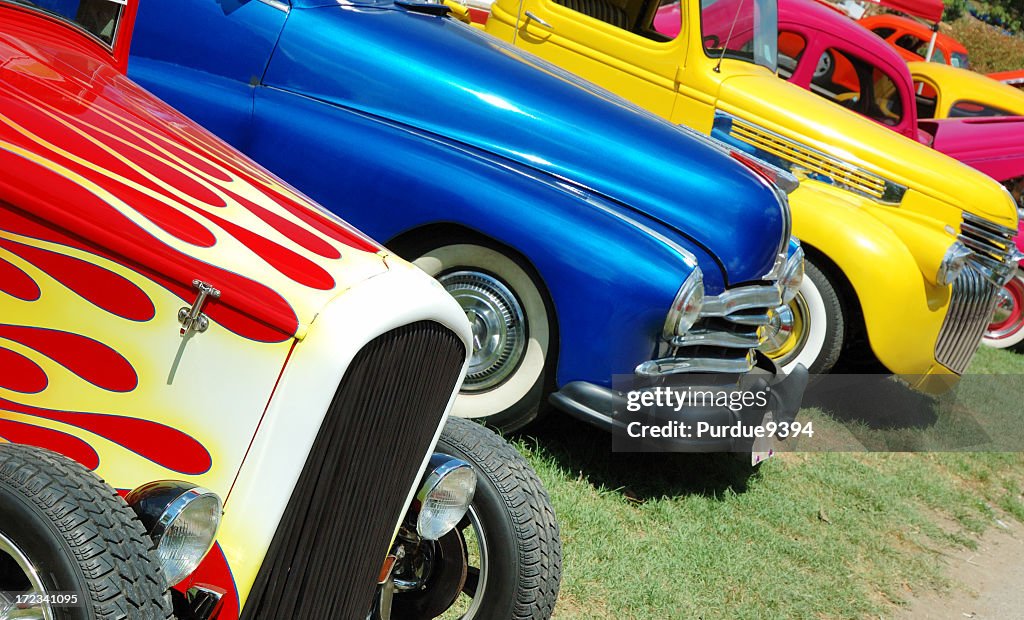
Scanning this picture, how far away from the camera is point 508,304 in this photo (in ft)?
13.7

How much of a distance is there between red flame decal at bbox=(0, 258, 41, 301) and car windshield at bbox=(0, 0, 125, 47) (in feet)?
4.66

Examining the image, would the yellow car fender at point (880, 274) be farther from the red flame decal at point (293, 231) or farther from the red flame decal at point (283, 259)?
the red flame decal at point (283, 259)

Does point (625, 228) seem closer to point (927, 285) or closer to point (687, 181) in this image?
point (687, 181)

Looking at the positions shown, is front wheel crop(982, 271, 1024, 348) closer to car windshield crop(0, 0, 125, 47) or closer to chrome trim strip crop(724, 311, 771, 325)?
chrome trim strip crop(724, 311, 771, 325)

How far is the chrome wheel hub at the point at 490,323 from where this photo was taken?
417 centimetres

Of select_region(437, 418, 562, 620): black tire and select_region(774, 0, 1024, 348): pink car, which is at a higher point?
select_region(774, 0, 1024, 348): pink car

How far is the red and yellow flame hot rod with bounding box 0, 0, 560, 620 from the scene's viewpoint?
190 cm

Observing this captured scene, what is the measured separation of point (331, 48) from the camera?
4.29 meters

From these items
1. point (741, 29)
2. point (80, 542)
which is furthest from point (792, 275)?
point (80, 542)

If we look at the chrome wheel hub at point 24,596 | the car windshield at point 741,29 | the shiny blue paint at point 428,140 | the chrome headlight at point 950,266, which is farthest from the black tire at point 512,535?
the car windshield at point 741,29

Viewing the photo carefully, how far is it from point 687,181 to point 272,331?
8.45 feet

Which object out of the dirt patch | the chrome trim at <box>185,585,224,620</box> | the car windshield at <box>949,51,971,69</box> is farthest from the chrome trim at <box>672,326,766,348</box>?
the car windshield at <box>949,51,971,69</box>

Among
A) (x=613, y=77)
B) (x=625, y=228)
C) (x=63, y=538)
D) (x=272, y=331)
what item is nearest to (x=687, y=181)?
(x=625, y=228)

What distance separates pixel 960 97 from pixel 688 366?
735 cm
